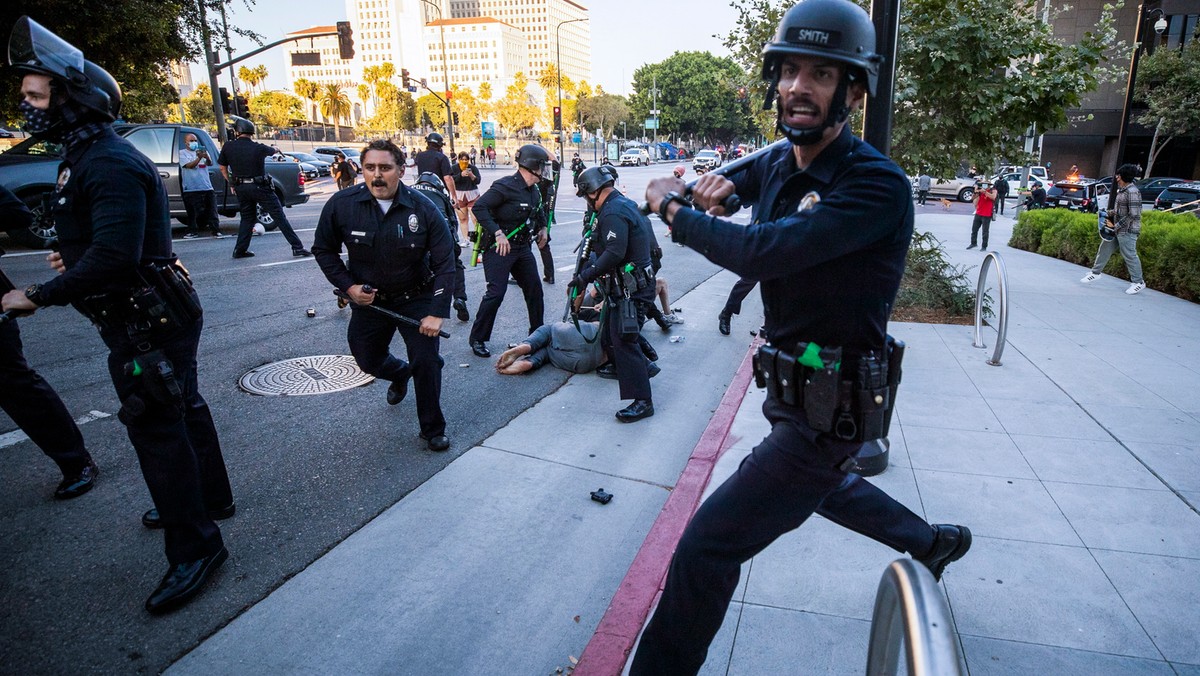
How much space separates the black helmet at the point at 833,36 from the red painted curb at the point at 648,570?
80.9 inches

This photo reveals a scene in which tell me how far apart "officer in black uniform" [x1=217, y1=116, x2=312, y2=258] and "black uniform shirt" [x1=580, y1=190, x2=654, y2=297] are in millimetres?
7567

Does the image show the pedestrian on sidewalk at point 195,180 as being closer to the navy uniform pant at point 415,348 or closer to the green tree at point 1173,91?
the navy uniform pant at point 415,348

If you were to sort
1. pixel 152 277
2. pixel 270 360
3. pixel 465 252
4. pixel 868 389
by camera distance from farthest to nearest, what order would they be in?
pixel 465 252 < pixel 270 360 < pixel 152 277 < pixel 868 389

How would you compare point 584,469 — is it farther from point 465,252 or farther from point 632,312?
point 465,252

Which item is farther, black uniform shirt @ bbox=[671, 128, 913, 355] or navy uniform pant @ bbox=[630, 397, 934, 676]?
navy uniform pant @ bbox=[630, 397, 934, 676]

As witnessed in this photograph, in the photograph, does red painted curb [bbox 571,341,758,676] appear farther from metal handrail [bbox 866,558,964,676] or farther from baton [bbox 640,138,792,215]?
baton [bbox 640,138,792,215]

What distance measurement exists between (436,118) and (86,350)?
117846mm

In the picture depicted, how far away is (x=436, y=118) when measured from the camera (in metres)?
116

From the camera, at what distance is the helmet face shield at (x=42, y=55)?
264 cm

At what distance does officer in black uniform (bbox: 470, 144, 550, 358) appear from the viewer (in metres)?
6.57

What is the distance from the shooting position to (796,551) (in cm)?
322

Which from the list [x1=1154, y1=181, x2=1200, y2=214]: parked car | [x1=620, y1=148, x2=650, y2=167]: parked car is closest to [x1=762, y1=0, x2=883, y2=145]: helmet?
[x1=1154, y1=181, x2=1200, y2=214]: parked car

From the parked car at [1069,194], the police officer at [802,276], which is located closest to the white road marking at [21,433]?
the police officer at [802,276]

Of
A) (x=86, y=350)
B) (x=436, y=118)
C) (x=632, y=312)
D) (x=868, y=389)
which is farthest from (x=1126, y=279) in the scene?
(x=436, y=118)
